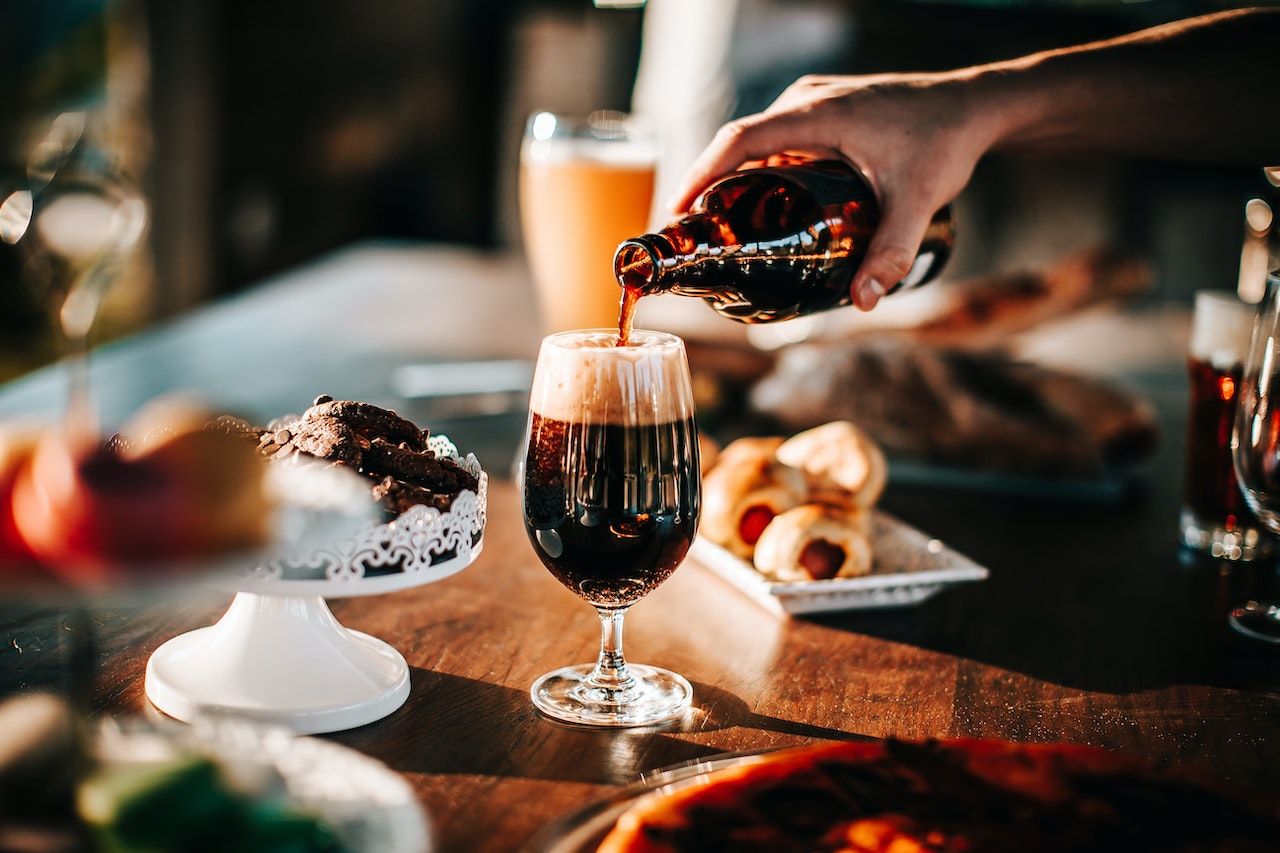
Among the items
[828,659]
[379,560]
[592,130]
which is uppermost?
[592,130]

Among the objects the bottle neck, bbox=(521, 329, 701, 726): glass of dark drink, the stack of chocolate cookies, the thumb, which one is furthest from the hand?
the stack of chocolate cookies

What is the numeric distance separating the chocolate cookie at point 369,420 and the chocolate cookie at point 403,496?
6cm

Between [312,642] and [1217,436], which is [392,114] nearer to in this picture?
[1217,436]

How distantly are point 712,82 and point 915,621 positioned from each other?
6.82 feet

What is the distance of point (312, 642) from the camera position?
0.85 meters

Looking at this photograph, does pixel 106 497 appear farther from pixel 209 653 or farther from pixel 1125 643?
pixel 1125 643

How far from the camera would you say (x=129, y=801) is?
526 mm

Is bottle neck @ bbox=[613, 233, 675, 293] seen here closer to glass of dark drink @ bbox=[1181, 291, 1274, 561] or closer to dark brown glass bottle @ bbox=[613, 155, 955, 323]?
dark brown glass bottle @ bbox=[613, 155, 955, 323]

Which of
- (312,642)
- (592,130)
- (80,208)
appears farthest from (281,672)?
(80,208)

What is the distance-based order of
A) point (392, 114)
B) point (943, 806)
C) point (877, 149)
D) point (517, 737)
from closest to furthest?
1. point (943, 806)
2. point (517, 737)
3. point (877, 149)
4. point (392, 114)

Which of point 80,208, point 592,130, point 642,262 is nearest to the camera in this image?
point 642,262

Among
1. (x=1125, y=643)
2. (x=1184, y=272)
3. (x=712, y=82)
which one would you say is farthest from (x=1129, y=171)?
(x=1125, y=643)

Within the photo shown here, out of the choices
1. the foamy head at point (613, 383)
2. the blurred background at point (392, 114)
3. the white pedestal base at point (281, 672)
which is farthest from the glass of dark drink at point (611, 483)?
the blurred background at point (392, 114)

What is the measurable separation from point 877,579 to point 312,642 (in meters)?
0.48
